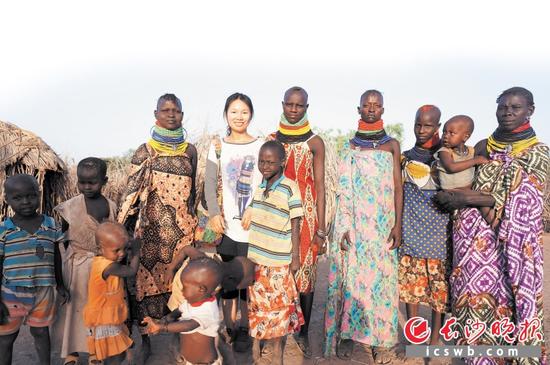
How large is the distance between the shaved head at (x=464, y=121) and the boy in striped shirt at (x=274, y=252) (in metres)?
1.43

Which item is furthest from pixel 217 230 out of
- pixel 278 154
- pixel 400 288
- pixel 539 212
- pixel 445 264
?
pixel 539 212

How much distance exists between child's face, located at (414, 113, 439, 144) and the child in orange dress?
103 inches

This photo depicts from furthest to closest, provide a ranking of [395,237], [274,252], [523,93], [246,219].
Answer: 1. [395,237]
2. [246,219]
3. [274,252]
4. [523,93]

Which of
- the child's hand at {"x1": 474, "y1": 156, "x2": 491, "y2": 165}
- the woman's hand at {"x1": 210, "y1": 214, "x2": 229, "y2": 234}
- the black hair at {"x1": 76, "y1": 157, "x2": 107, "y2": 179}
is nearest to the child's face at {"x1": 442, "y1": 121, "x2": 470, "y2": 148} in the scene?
the child's hand at {"x1": 474, "y1": 156, "x2": 491, "y2": 165}

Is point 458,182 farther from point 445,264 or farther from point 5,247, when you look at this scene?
point 5,247

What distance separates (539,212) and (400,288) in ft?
4.34

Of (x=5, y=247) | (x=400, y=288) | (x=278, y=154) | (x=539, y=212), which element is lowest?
(x=400, y=288)

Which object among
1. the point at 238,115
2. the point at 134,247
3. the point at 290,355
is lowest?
the point at 290,355

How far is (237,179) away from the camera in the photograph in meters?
3.32

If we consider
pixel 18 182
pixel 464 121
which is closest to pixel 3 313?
pixel 18 182

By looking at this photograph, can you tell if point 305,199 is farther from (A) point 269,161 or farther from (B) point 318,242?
(A) point 269,161

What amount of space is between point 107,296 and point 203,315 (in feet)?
2.91

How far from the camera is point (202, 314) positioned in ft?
7.12

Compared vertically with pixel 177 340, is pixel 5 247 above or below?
above
